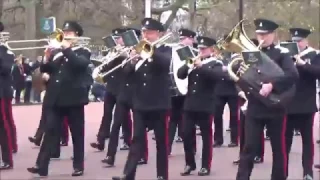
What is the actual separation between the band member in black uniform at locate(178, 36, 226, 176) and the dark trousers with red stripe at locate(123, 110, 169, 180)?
0.73 metres

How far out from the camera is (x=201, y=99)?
10.6 meters

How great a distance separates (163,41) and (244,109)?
4.86 feet

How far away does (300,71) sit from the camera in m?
9.94

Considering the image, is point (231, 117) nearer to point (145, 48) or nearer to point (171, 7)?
point (145, 48)

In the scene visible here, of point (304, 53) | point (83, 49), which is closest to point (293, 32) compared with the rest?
point (304, 53)

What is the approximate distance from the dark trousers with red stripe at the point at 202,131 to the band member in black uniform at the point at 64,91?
1398 millimetres

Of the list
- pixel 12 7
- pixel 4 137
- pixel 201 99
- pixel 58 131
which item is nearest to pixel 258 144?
pixel 201 99

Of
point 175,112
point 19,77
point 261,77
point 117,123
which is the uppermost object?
point 261,77

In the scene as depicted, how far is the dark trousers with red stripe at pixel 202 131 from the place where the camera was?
34.6 ft

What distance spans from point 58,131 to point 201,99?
1.95 m

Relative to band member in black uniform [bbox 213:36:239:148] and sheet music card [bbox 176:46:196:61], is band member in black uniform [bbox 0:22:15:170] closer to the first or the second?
sheet music card [bbox 176:46:196:61]

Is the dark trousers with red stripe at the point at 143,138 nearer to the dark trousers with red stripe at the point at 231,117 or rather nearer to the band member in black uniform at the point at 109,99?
the band member in black uniform at the point at 109,99

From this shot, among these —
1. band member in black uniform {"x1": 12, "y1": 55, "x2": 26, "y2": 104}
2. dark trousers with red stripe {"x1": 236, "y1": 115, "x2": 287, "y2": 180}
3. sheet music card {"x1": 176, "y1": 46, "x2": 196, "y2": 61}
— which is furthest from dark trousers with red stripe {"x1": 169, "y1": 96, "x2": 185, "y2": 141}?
band member in black uniform {"x1": 12, "y1": 55, "x2": 26, "y2": 104}

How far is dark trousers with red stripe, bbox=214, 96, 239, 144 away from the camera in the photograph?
45.4 ft
